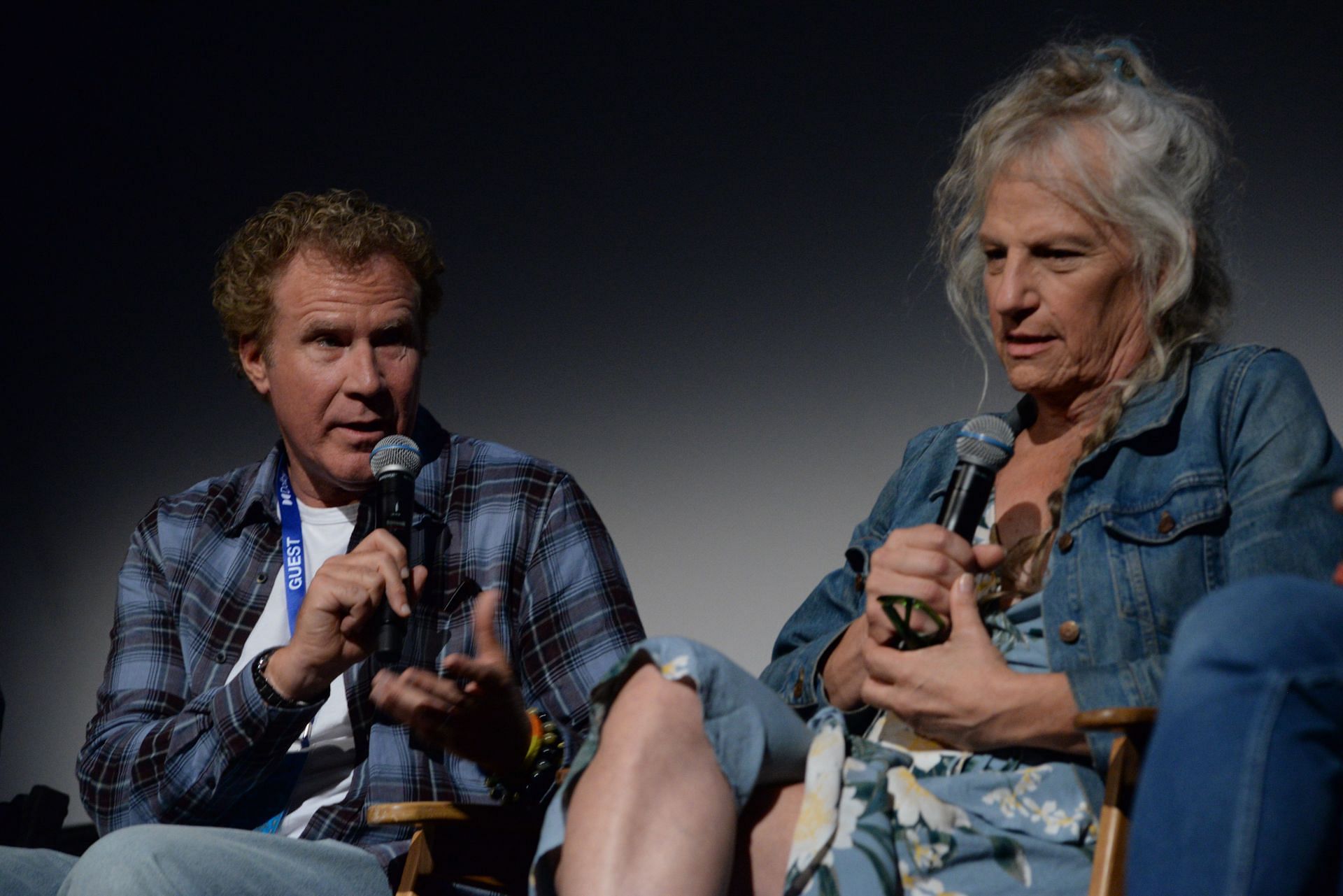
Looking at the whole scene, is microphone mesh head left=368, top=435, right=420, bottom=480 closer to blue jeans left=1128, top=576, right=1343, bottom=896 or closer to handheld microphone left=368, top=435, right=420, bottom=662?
handheld microphone left=368, top=435, right=420, bottom=662

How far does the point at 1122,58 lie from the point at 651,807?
1.22 m

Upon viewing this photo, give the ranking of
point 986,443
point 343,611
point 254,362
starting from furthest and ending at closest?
1. point 254,362
2. point 343,611
3. point 986,443

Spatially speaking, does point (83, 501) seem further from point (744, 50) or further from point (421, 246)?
point (744, 50)

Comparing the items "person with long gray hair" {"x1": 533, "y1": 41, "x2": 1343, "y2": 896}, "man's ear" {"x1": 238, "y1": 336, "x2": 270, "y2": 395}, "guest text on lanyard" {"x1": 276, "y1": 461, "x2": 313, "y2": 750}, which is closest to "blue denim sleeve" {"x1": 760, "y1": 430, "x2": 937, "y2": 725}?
"person with long gray hair" {"x1": 533, "y1": 41, "x2": 1343, "y2": 896}

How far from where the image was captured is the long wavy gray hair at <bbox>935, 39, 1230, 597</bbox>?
1.77 meters

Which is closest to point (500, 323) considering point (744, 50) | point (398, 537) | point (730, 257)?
point (730, 257)

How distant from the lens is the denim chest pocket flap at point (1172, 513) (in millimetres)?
1621

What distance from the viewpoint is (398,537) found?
187 centimetres

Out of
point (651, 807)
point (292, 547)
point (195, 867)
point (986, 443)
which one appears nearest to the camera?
point (651, 807)

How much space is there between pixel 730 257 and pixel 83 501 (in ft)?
5.95

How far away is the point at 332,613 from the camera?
6.08ft

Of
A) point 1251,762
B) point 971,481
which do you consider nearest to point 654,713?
point 971,481

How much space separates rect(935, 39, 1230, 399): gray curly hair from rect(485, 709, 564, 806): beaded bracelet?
891 mm

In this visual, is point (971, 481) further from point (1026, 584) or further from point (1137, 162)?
point (1137, 162)
